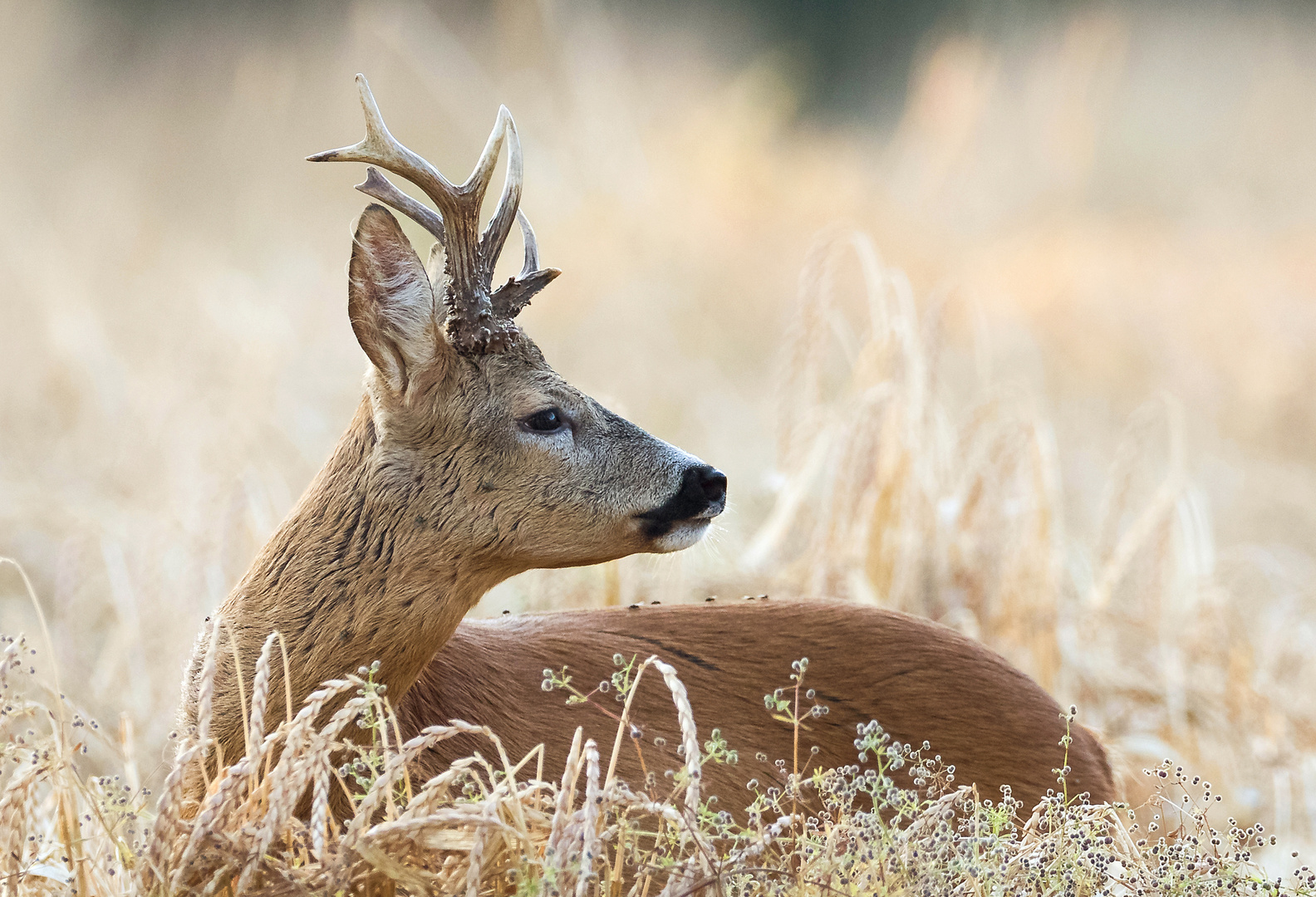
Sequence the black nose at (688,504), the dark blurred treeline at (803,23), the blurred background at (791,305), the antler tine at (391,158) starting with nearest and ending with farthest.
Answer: the antler tine at (391,158), the black nose at (688,504), the blurred background at (791,305), the dark blurred treeline at (803,23)

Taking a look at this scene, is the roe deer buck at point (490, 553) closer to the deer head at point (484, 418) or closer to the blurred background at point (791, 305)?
the deer head at point (484, 418)

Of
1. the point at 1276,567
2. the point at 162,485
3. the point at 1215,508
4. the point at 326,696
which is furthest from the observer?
the point at 1215,508

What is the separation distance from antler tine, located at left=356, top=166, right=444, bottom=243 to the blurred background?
4.58ft

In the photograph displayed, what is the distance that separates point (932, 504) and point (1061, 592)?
76 cm

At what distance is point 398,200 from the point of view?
8.86 ft

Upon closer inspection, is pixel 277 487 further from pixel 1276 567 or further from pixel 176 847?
pixel 1276 567

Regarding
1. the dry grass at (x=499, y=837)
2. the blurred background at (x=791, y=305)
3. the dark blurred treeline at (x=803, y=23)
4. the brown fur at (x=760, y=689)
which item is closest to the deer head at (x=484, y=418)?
the brown fur at (x=760, y=689)

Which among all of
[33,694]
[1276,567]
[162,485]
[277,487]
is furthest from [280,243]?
[1276,567]

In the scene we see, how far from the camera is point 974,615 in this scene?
17.5 feet

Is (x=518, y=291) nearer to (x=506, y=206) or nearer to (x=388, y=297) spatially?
(x=506, y=206)

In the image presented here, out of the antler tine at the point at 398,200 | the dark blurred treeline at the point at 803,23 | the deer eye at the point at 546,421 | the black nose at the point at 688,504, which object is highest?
the dark blurred treeline at the point at 803,23

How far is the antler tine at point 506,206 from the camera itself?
276 cm

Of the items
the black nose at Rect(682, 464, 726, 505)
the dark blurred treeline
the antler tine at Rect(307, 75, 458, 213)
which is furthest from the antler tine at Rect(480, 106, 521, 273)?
the dark blurred treeline

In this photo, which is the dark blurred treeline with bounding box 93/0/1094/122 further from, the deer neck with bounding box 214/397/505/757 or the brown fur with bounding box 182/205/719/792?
the deer neck with bounding box 214/397/505/757
